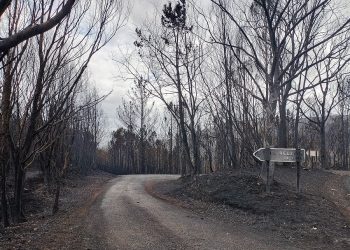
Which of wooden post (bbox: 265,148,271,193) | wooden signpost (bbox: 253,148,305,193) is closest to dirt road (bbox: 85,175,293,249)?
wooden post (bbox: 265,148,271,193)

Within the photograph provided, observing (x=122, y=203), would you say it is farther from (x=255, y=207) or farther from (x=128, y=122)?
(x=128, y=122)

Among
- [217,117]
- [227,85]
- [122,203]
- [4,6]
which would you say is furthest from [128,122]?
[4,6]

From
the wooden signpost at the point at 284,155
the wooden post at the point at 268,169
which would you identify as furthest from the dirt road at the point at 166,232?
the wooden signpost at the point at 284,155

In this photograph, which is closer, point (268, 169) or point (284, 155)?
point (284, 155)

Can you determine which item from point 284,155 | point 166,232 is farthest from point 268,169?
point 166,232

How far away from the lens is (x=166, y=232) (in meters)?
10.1

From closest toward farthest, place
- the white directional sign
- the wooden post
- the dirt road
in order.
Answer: the dirt road → the white directional sign → the wooden post

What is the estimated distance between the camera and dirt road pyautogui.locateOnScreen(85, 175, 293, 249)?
870cm

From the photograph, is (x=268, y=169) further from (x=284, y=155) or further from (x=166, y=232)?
(x=166, y=232)

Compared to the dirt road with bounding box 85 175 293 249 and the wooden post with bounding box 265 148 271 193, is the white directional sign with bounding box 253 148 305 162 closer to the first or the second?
the wooden post with bounding box 265 148 271 193

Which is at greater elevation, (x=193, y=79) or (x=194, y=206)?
(x=193, y=79)

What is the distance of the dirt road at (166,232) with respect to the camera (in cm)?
870

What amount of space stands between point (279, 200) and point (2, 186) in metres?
7.81

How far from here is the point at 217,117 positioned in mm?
29094
